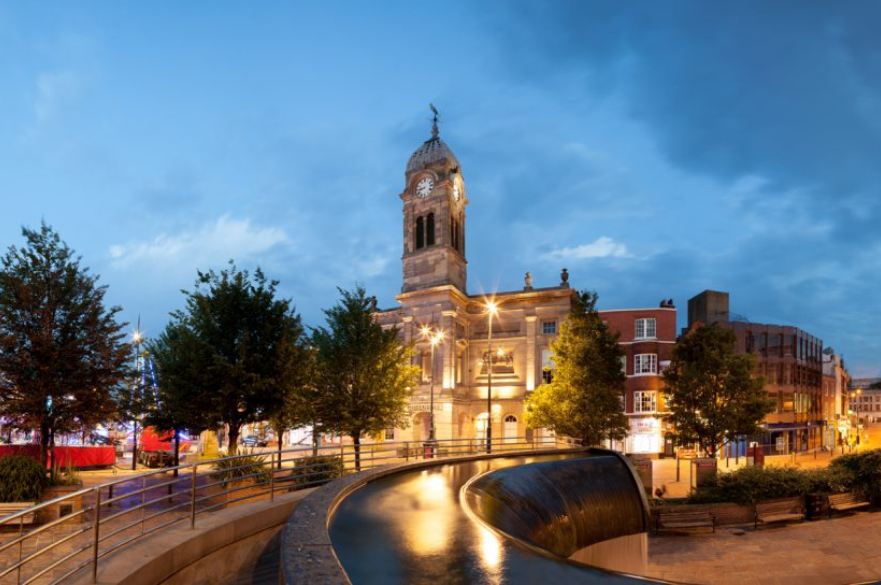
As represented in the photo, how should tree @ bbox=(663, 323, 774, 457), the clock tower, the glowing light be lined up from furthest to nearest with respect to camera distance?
1. the clock tower
2. tree @ bbox=(663, 323, 774, 457)
3. the glowing light

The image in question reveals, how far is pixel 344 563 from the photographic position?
7.27 metres

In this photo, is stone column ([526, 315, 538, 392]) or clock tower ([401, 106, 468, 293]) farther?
clock tower ([401, 106, 468, 293])

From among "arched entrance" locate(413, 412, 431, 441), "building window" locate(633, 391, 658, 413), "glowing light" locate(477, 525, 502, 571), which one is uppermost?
"glowing light" locate(477, 525, 502, 571)

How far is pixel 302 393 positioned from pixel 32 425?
9438 millimetres

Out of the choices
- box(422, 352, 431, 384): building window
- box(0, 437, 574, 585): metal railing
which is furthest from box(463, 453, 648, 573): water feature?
box(422, 352, 431, 384): building window

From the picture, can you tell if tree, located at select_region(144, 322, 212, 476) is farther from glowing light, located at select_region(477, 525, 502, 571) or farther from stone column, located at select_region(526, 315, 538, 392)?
stone column, located at select_region(526, 315, 538, 392)

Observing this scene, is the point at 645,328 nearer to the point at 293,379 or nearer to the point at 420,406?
the point at 420,406

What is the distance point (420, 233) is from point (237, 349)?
39584mm

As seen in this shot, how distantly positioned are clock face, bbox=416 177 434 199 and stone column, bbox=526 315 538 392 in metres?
16.5

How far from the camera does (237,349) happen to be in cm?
2003

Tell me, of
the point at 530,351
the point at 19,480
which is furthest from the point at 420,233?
the point at 19,480

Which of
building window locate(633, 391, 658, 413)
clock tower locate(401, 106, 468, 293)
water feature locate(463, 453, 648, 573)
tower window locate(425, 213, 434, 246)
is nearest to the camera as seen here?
water feature locate(463, 453, 648, 573)

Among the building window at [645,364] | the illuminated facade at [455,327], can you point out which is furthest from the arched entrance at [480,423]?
the building window at [645,364]

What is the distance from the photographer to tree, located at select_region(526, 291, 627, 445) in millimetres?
35781
